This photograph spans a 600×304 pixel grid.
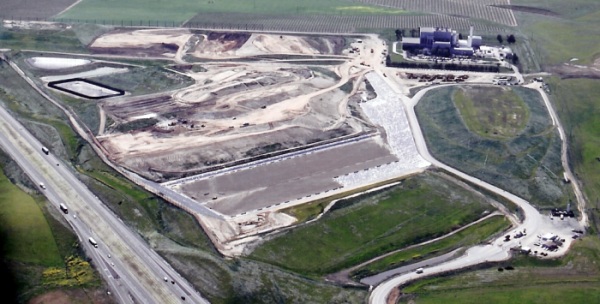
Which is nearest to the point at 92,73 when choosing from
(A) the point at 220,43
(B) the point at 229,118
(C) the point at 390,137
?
(A) the point at 220,43

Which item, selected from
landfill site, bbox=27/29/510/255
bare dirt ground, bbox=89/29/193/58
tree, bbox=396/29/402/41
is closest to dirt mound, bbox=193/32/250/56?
landfill site, bbox=27/29/510/255

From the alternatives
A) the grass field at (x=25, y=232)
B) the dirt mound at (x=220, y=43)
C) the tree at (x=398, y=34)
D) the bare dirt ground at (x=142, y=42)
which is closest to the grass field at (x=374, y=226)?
the grass field at (x=25, y=232)

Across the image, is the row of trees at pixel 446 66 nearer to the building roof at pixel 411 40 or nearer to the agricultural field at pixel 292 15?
the building roof at pixel 411 40

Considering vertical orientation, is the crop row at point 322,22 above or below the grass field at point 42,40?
above

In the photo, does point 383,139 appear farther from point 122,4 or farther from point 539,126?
point 122,4

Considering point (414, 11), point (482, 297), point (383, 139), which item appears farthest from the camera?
point (414, 11)

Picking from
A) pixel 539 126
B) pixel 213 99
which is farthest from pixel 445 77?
pixel 213 99
